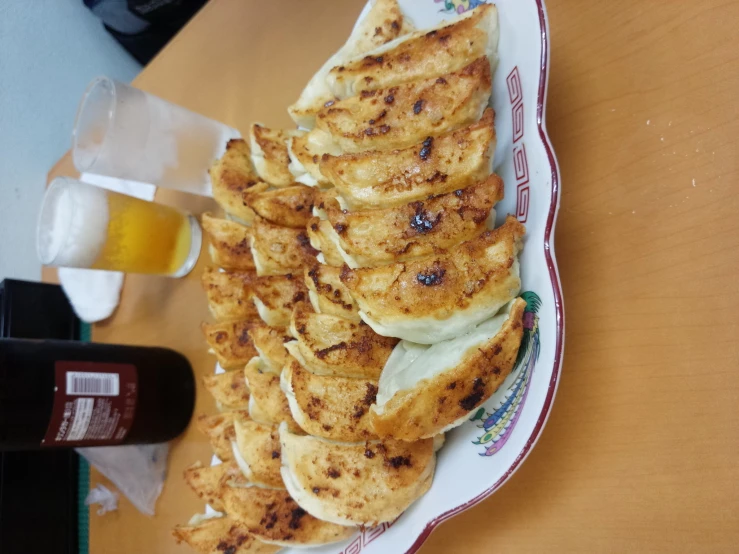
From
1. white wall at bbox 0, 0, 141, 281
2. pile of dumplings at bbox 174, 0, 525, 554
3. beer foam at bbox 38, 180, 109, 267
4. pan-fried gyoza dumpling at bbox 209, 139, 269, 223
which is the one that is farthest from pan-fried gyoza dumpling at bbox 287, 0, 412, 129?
white wall at bbox 0, 0, 141, 281

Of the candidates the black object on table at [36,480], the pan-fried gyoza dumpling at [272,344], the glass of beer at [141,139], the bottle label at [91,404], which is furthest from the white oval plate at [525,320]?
the black object on table at [36,480]

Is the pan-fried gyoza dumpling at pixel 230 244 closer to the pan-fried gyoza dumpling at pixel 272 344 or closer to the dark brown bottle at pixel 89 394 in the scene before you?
the pan-fried gyoza dumpling at pixel 272 344

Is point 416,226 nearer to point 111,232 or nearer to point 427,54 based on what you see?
point 427,54

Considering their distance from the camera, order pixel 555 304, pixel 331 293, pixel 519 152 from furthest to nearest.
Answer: pixel 331 293, pixel 519 152, pixel 555 304

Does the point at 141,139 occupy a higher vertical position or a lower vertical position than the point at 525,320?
higher

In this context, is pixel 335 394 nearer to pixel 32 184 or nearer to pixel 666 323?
pixel 666 323

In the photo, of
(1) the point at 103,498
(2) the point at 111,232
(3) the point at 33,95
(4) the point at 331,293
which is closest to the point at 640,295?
(4) the point at 331,293

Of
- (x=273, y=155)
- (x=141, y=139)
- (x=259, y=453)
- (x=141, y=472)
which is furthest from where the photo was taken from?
(x=141, y=472)
